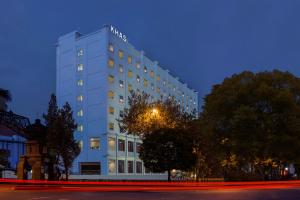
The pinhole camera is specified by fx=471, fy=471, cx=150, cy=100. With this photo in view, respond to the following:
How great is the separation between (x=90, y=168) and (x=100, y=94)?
14.0 meters

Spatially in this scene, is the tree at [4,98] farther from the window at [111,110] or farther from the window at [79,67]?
the window at [111,110]

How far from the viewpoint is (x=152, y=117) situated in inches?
1966

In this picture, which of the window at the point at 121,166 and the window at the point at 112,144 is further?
the window at the point at 121,166

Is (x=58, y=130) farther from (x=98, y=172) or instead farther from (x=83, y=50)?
(x=83, y=50)

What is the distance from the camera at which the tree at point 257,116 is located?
46.5 meters

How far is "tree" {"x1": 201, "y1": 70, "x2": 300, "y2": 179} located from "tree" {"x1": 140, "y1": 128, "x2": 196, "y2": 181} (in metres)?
5.59

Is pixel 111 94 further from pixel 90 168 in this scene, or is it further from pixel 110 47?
pixel 90 168

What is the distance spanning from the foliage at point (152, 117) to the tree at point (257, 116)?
9.83ft

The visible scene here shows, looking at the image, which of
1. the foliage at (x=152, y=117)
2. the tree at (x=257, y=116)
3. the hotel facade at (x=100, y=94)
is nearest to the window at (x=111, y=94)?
the hotel facade at (x=100, y=94)

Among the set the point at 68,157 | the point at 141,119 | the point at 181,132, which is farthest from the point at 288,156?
the point at 68,157

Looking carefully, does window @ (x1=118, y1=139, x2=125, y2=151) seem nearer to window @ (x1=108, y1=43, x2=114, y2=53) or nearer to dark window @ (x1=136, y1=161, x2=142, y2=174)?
dark window @ (x1=136, y1=161, x2=142, y2=174)

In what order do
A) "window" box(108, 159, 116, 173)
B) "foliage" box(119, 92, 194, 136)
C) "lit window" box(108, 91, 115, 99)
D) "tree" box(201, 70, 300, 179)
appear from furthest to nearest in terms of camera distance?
"lit window" box(108, 91, 115, 99), "window" box(108, 159, 116, 173), "foliage" box(119, 92, 194, 136), "tree" box(201, 70, 300, 179)

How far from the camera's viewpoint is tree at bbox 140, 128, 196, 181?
44375 mm

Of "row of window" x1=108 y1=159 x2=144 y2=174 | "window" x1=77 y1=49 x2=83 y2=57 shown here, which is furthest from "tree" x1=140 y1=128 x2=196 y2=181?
"window" x1=77 y1=49 x2=83 y2=57
